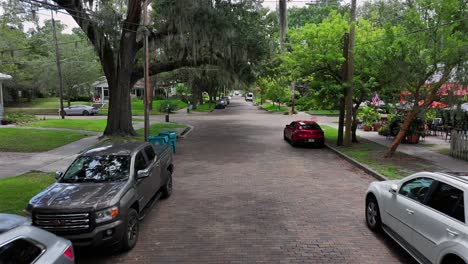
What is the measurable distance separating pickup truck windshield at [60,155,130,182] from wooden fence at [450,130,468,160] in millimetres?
13457

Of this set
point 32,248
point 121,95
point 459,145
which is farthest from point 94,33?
point 459,145

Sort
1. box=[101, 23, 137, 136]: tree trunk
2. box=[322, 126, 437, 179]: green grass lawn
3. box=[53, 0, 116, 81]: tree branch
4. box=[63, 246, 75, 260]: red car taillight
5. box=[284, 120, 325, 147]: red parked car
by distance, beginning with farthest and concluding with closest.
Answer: box=[101, 23, 137, 136]: tree trunk
box=[284, 120, 325, 147]: red parked car
box=[53, 0, 116, 81]: tree branch
box=[322, 126, 437, 179]: green grass lawn
box=[63, 246, 75, 260]: red car taillight

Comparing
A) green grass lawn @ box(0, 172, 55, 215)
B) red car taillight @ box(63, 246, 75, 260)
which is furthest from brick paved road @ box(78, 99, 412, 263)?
green grass lawn @ box(0, 172, 55, 215)

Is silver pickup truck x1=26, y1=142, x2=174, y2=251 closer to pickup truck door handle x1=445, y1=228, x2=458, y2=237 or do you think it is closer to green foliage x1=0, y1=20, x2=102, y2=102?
pickup truck door handle x1=445, y1=228, x2=458, y2=237

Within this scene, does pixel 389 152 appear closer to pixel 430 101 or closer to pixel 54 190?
pixel 430 101

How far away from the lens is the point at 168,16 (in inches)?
715

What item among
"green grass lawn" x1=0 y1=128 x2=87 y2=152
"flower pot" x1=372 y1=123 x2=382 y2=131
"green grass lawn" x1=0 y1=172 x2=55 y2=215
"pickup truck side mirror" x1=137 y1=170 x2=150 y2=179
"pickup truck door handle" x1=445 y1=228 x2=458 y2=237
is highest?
"pickup truck side mirror" x1=137 y1=170 x2=150 y2=179

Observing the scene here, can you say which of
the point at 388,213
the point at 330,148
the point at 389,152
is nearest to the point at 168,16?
the point at 330,148

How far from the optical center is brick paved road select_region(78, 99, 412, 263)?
6.23 m

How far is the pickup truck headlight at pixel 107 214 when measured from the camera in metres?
5.85

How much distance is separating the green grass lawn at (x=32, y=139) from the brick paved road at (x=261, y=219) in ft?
24.9

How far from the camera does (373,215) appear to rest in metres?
7.28

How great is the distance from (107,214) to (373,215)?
4901 millimetres

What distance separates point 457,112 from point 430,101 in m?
0.94
